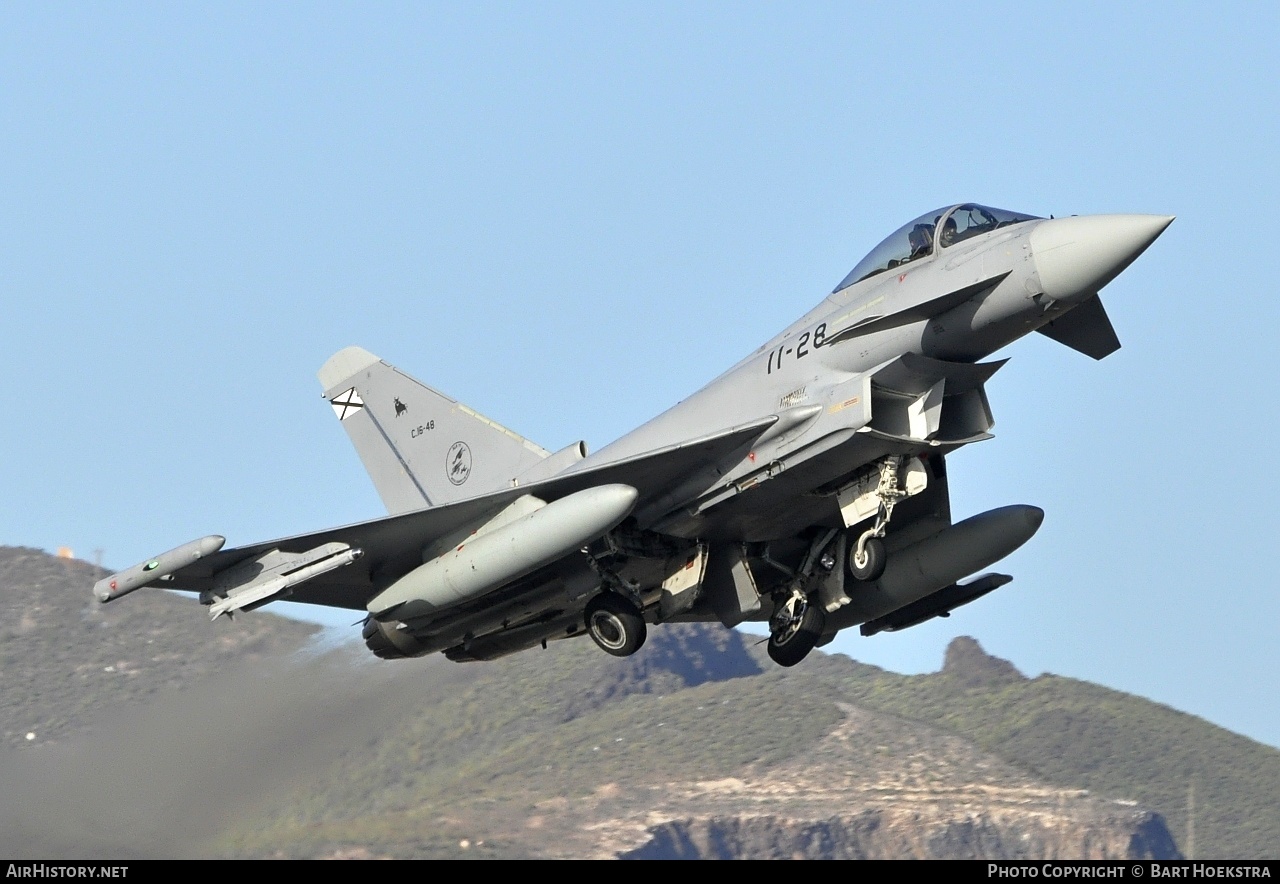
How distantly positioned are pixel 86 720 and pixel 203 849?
367cm

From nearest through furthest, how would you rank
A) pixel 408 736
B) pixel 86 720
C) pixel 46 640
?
1. pixel 86 720
2. pixel 408 736
3. pixel 46 640

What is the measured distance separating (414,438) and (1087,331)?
9668 mm

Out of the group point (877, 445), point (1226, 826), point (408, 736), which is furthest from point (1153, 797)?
point (877, 445)

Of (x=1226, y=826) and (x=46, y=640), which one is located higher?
(x=46, y=640)

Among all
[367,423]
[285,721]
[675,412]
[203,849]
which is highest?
[367,423]

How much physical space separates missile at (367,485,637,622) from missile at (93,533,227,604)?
2.27m

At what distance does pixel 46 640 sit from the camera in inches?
1676

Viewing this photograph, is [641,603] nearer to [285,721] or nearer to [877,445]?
[877,445]

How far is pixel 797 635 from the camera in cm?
2134

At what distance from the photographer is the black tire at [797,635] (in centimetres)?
2136

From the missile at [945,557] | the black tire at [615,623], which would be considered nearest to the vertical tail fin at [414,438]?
the black tire at [615,623]

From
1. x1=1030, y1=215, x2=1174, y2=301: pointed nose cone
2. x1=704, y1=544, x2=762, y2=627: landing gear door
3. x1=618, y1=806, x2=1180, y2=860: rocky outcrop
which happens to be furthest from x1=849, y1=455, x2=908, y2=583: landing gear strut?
x1=618, y1=806, x2=1180, y2=860: rocky outcrop

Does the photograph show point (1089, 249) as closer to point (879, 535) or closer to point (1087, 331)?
point (1087, 331)

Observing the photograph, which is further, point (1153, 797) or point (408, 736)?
point (1153, 797)
